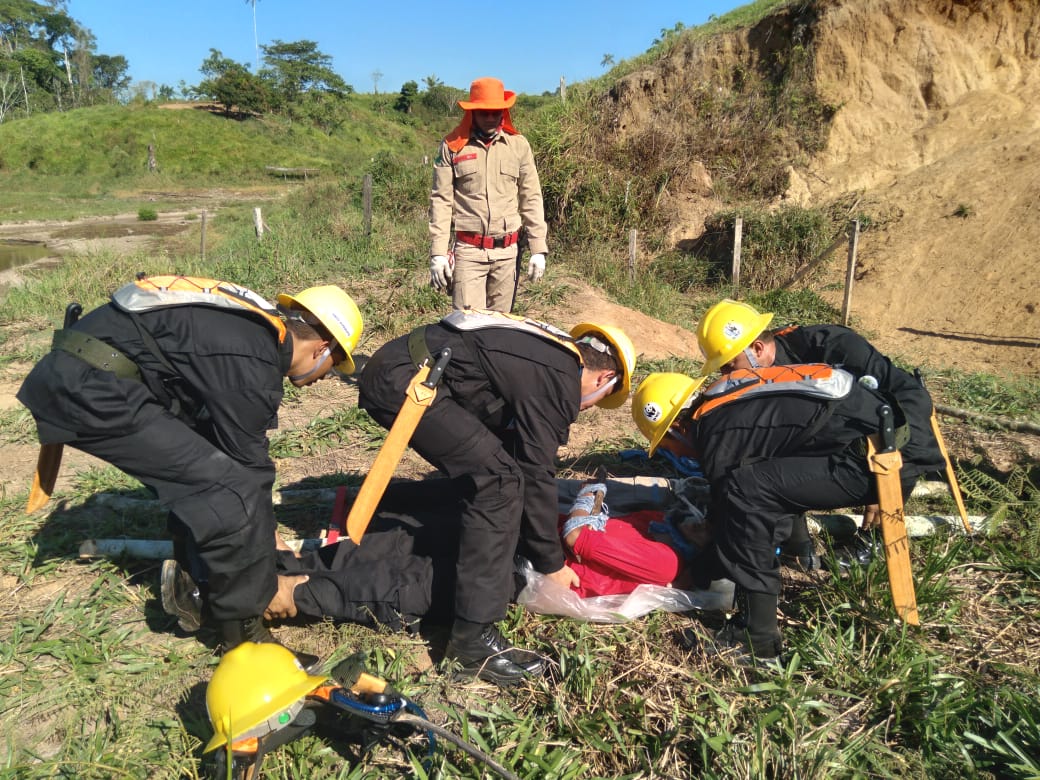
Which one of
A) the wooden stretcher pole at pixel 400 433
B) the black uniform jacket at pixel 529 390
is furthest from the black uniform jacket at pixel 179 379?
the black uniform jacket at pixel 529 390

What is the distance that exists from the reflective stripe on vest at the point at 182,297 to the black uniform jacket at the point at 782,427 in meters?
1.72

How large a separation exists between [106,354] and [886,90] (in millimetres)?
14192

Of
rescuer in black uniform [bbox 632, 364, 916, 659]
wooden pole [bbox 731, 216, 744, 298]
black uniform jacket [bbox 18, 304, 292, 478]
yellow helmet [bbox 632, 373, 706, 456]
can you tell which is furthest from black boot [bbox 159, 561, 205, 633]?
wooden pole [bbox 731, 216, 744, 298]

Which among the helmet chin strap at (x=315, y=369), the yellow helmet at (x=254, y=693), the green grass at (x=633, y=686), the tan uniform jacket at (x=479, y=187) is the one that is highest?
the tan uniform jacket at (x=479, y=187)

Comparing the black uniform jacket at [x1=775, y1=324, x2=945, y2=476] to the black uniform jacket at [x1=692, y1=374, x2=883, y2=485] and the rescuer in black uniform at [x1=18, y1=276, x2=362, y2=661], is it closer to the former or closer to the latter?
the black uniform jacket at [x1=692, y1=374, x2=883, y2=485]

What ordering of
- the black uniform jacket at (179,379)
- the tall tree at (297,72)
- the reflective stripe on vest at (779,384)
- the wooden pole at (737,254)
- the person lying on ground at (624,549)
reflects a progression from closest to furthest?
the black uniform jacket at (179,379)
the reflective stripe on vest at (779,384)
the person lying on ground at (624,549)
the wooden pole at (737,254)
the tall tree at (297,72)

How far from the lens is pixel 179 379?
8.36ft

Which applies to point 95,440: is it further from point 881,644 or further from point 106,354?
point 881,644

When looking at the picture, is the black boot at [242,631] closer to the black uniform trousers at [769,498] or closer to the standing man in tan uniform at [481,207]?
the black uniform trousers at [769,498]

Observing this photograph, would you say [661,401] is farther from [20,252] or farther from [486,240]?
[20,252]

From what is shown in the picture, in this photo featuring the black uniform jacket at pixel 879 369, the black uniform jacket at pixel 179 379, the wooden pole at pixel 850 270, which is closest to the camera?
the black uniform jacket at pixel 179 379

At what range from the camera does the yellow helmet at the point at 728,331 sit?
3.30 meters

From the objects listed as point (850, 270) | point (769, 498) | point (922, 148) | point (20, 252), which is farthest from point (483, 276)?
point (20, 252)

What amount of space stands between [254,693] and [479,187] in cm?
402
